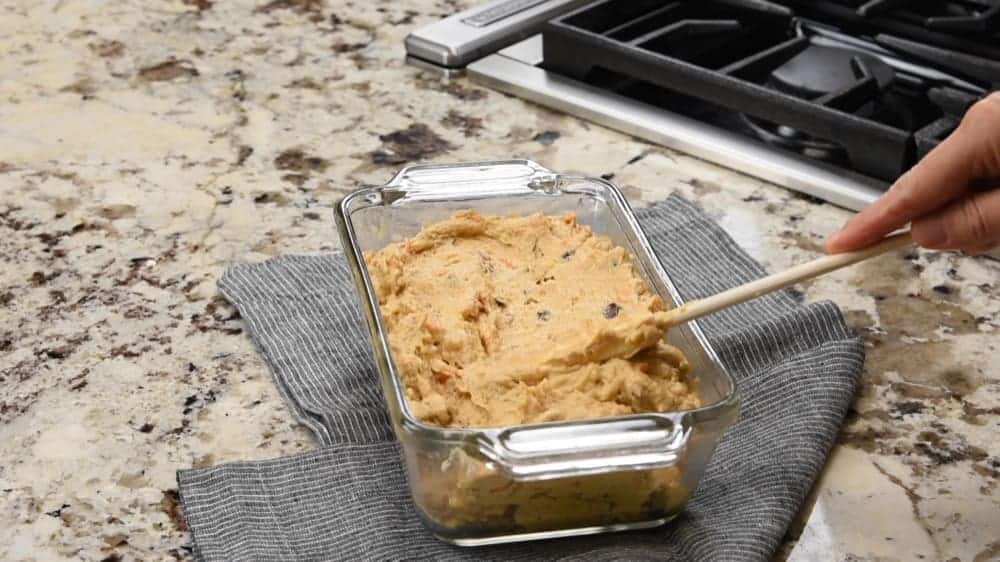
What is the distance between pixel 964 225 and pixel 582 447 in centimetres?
30

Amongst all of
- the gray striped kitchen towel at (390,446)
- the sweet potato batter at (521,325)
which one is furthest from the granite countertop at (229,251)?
the sweet potato batter at (521,325)

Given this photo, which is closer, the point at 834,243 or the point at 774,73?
the point at 834,243

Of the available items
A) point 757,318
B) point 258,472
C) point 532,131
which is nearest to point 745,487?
point 757,318

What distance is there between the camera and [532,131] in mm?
1350

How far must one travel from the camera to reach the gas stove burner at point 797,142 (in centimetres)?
125

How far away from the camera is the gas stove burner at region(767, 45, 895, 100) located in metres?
1.29

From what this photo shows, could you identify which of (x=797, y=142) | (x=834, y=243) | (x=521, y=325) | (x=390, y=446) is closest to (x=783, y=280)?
(x=834, y=243)

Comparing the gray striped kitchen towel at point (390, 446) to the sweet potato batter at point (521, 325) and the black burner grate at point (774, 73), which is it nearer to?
the sweet potato batter at point (521, 325)

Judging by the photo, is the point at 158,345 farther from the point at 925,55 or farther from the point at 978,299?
the point at 925,55

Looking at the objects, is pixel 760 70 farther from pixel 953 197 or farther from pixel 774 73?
pixel 953 197

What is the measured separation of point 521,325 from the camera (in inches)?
34.6

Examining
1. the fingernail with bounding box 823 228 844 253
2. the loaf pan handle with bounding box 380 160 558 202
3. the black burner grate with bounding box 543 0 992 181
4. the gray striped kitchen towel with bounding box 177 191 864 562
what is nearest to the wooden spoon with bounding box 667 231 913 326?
the fingernail with bounding box 823 228 844 253

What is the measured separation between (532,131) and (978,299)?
50 cm

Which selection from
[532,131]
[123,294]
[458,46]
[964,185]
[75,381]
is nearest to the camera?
[964,185]
